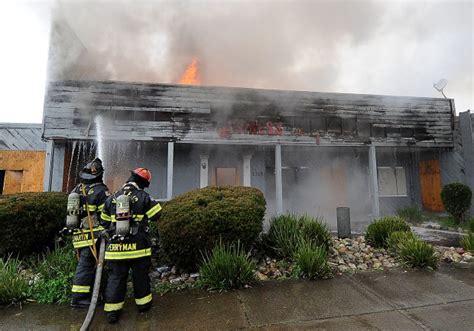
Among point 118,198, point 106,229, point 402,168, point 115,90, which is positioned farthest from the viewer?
point 402,168

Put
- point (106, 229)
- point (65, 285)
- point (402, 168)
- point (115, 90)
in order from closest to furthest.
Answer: point (106, 229)
point (65, 285)
point (115, 90)
point (402, 168)

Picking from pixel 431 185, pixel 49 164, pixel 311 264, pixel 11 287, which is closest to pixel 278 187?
pixel 311 264

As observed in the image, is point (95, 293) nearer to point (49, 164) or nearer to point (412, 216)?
point (49, 164)

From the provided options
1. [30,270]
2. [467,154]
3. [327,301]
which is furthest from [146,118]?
[467,154]

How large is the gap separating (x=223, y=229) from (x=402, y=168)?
36.0 ft

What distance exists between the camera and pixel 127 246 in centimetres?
280

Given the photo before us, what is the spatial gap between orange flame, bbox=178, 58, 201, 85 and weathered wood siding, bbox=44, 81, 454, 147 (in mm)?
2843

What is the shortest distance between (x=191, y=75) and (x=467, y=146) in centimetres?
1120

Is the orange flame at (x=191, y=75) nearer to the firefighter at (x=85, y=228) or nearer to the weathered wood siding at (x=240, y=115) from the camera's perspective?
the weathered wood siding at (x=240, y=115)

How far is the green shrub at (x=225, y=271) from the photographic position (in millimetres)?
3285

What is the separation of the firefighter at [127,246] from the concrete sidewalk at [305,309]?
197 millimetres

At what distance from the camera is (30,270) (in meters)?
3.90

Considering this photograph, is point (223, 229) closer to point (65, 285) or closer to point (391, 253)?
point (65, 285)

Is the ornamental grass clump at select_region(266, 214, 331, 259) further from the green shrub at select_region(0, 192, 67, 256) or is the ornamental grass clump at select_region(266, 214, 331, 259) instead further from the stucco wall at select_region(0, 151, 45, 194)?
the stucco wall at select_region(0, 151, 45, 194)
